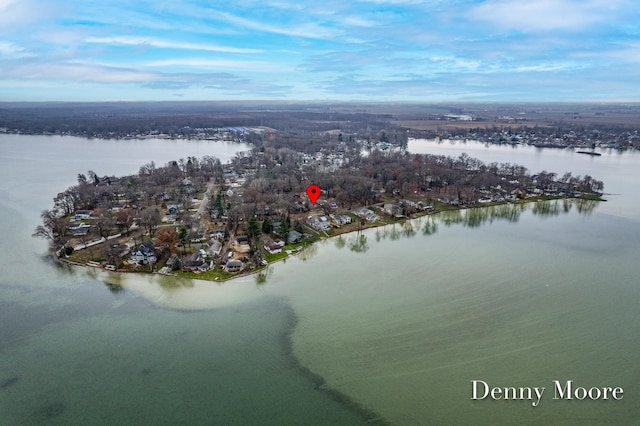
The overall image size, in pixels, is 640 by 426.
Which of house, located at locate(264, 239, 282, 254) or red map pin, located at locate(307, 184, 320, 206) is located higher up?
red map pin, located at locate(307, 184, 320, 206)

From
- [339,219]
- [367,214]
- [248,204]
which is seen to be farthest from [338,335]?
[248,204]

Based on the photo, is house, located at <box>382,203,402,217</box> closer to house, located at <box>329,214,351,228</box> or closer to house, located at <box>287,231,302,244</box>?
house, located at <box>329,214,351,228</box>

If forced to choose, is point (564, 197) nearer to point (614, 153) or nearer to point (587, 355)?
point (587, 355)

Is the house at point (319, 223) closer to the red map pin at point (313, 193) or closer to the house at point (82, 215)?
the red map pin at point (313, 193)

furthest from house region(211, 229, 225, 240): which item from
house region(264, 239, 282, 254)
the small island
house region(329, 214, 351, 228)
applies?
house region(329, 214, 351, 228)

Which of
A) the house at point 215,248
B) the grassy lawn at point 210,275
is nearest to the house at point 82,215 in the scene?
the house at point 215,248

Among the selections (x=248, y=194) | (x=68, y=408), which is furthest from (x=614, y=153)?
(x=68, y=408)
